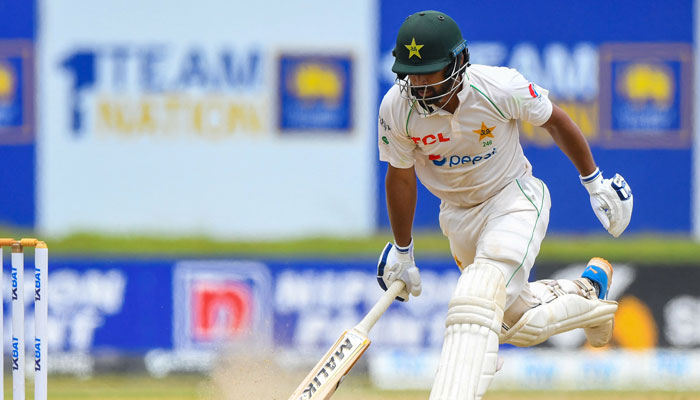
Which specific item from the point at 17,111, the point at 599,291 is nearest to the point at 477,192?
the point at 599,291

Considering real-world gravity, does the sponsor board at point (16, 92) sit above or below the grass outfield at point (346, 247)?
above

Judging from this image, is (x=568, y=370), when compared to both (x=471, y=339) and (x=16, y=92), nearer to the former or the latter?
(x=471, y=339)

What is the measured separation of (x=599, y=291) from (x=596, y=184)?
1.90 ft

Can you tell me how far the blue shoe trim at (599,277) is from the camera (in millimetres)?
5031

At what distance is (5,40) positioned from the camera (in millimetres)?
9453

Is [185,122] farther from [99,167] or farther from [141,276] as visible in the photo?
[141,276]

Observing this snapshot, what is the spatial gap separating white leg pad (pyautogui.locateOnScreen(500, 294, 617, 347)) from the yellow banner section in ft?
16.8

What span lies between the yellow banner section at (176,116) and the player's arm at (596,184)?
5121 mm

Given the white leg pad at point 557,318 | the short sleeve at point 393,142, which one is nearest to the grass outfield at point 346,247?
the white leg pad at point 557,318

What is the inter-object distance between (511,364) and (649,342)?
3.14 feet

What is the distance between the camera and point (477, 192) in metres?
4.62

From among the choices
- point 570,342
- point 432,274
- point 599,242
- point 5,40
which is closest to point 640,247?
point 599,242

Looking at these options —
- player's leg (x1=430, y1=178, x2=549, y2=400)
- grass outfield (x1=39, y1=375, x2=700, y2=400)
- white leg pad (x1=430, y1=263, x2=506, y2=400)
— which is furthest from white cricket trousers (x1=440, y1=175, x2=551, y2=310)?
grass outfield (x1=39, y1=375, x2=700, y2=400)

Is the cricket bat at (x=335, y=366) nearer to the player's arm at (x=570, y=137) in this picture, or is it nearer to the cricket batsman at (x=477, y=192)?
the cricket batsman at (x=477, y=192)
